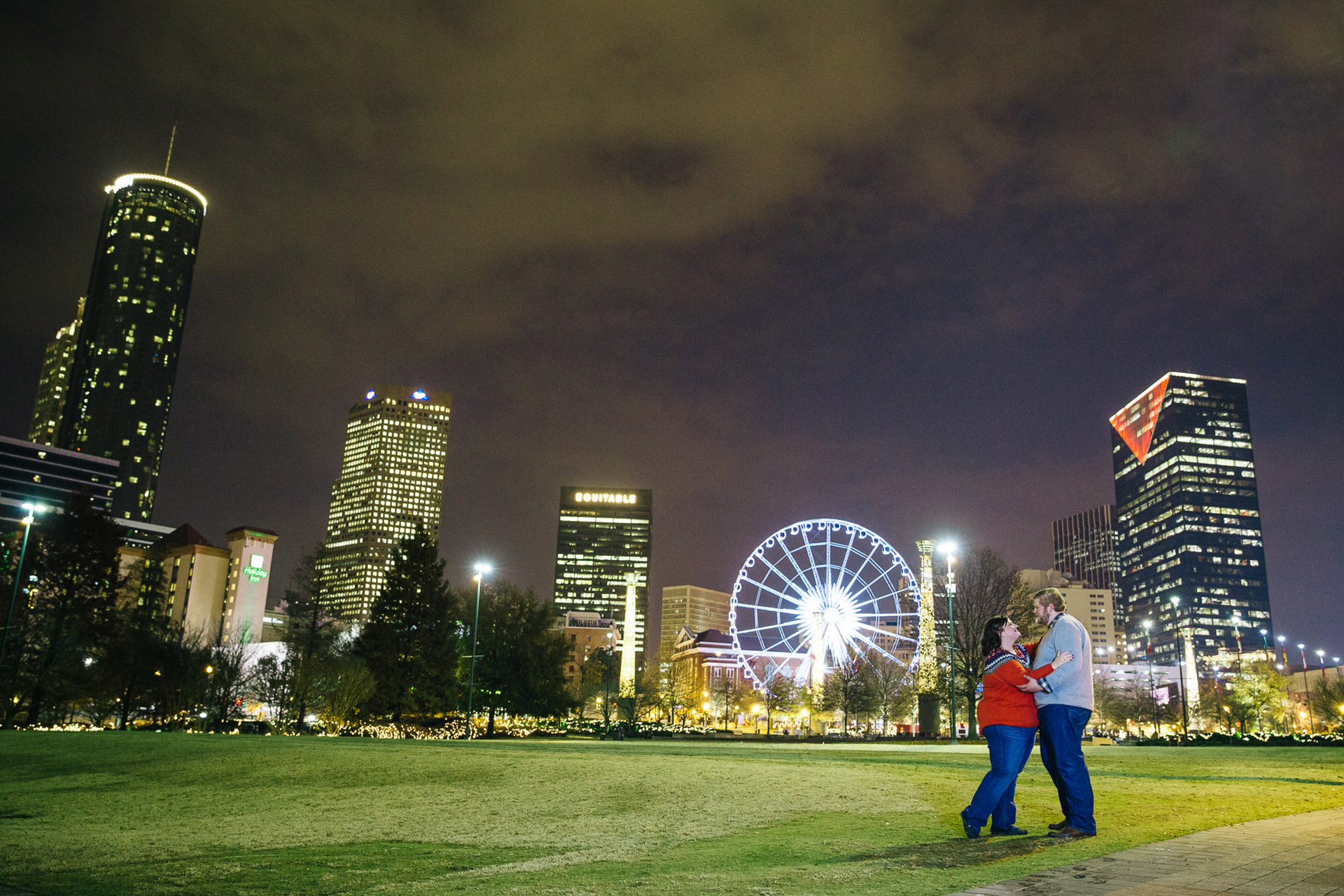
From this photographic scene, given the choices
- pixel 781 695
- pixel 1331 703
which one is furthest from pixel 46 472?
pixel 1331 703

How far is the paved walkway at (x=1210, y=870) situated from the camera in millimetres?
5129

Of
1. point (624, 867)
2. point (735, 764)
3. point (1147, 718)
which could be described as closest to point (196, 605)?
point (1147, 718)

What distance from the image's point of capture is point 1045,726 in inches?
311

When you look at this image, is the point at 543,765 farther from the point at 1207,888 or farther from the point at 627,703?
the point at 627,703

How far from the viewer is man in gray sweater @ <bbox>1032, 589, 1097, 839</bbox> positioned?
25.6 feet

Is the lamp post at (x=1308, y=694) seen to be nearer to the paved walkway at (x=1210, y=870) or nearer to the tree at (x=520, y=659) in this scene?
the tree at (x=520, y=659)

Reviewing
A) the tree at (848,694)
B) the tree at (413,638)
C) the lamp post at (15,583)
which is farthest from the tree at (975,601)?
the lamp post at (15,583)

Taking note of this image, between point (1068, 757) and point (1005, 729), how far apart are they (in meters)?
0.61

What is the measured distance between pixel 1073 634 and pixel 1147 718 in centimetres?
10544

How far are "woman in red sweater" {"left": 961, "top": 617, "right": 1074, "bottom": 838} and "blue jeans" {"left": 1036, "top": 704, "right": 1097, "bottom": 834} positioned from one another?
0.14 metres

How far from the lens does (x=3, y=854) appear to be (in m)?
7.64

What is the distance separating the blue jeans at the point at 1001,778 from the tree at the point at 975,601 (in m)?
42.9

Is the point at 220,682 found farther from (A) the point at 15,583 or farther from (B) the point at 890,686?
(B) the point at 890,686

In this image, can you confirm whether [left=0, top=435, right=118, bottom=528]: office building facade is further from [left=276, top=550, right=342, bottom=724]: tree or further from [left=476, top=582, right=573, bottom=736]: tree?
[left=476, top=582, right=573, bottom=736]: tree
